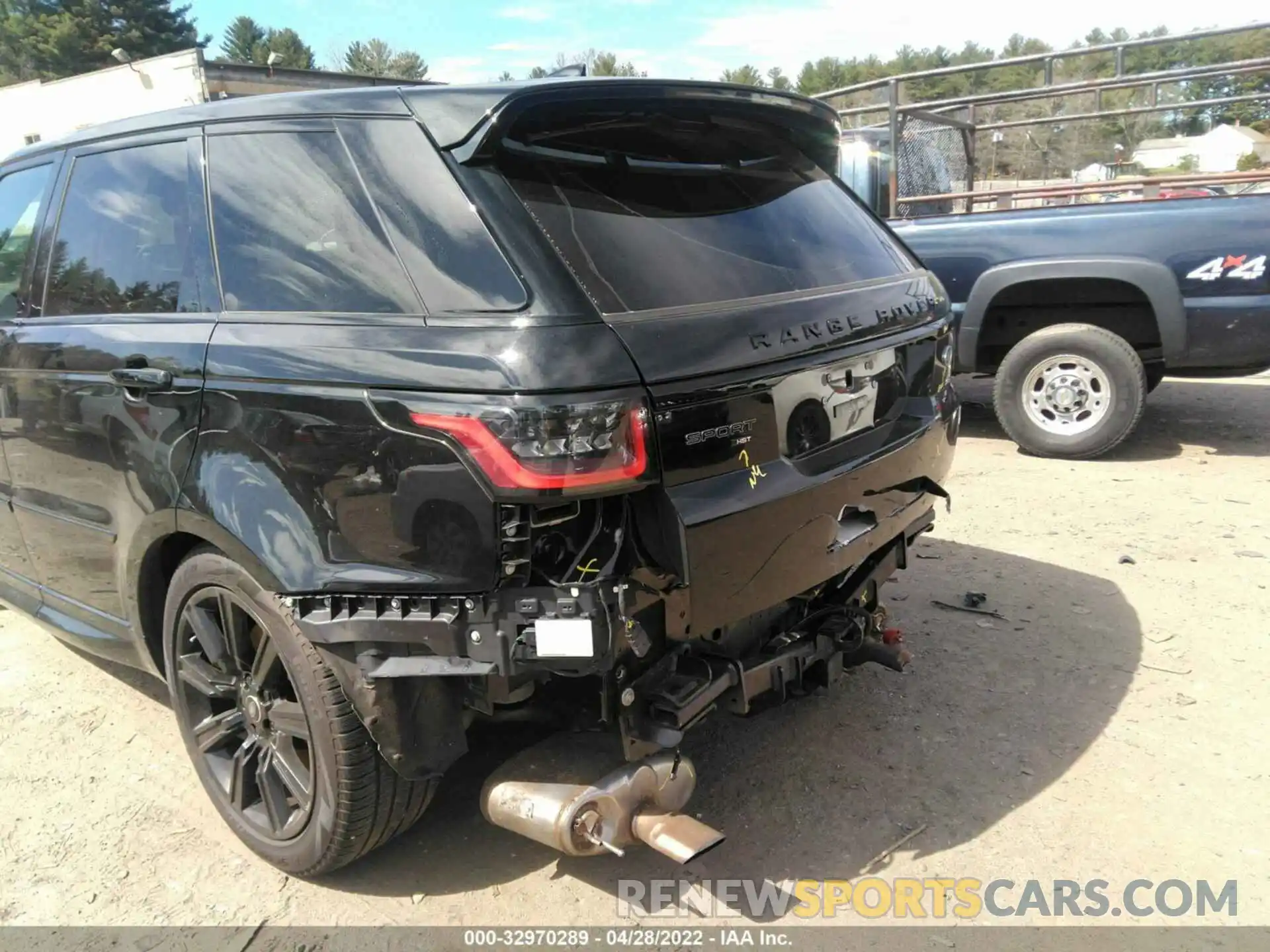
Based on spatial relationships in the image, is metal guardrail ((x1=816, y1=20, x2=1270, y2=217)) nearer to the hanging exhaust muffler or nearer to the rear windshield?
the rear windshield

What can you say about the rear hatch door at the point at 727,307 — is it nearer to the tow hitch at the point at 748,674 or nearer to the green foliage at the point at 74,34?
the tow hitch at the point at 748,674

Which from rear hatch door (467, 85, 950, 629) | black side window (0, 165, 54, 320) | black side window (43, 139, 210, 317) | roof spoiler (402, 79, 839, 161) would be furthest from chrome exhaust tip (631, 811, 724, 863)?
black side window (0, 165, 54, 320)

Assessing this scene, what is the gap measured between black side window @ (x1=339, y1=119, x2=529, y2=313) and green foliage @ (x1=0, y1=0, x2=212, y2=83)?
65.4 metres

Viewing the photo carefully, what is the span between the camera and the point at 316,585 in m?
2.30

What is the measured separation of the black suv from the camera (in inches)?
83.3

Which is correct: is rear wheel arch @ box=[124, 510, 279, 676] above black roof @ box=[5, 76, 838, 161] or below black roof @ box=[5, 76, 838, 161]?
below

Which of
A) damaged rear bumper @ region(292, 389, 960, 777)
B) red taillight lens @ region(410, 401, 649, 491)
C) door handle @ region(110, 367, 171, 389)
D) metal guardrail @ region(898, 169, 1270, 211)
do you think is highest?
metal guardrail @ region(898, 169, 1270, 211)

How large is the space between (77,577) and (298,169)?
1.79 meters

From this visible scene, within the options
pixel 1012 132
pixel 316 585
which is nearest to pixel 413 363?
pixel 316 585

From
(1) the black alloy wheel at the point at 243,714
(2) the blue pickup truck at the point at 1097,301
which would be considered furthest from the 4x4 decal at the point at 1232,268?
(1) the black alloy wheel at the point at 243,714

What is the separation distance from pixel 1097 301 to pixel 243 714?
5.78 meters

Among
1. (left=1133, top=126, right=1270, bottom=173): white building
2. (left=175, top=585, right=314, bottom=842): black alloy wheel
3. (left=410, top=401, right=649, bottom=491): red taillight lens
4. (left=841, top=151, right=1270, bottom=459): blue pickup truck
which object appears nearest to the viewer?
(left=410, top=401, right=649, bottom=491): red taillight lens

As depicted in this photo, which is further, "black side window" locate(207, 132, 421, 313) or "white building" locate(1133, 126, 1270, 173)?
"white building" locate(1133, 126, 1270, 173)

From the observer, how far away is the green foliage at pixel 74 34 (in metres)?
56.5
